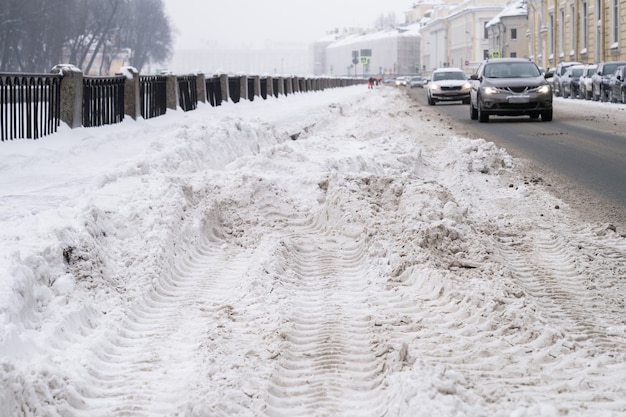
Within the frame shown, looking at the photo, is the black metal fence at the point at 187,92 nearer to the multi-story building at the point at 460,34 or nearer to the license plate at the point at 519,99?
the license plate at the point at 519,99

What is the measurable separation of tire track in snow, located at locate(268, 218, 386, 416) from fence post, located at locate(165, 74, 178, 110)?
655 inches

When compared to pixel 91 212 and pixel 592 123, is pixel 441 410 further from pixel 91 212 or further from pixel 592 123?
pixel 592 123

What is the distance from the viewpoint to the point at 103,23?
88938mm

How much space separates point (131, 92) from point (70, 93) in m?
3.48

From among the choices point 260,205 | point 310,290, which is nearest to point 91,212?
point 310,290

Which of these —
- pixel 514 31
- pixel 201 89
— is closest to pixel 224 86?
pixel 201 89

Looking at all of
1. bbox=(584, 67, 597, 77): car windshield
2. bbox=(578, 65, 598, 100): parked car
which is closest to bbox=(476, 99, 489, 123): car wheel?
bbox=(578, 65, 598, 100): parked car

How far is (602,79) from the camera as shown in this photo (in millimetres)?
38156

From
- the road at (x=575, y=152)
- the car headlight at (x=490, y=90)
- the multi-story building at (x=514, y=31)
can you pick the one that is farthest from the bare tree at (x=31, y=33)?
the car headlight at (x=490, y=90)

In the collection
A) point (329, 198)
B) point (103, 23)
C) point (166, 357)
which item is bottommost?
point (166, 357)

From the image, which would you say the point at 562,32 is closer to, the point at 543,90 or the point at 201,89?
the point at 201,89

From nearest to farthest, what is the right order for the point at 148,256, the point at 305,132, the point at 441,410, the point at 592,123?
1. the point at 441,410
2. the point at 148,256
3. the point at 305,132
4. the point at 592,123

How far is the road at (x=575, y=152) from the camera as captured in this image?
32.8 feet

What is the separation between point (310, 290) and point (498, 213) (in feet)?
11.3
